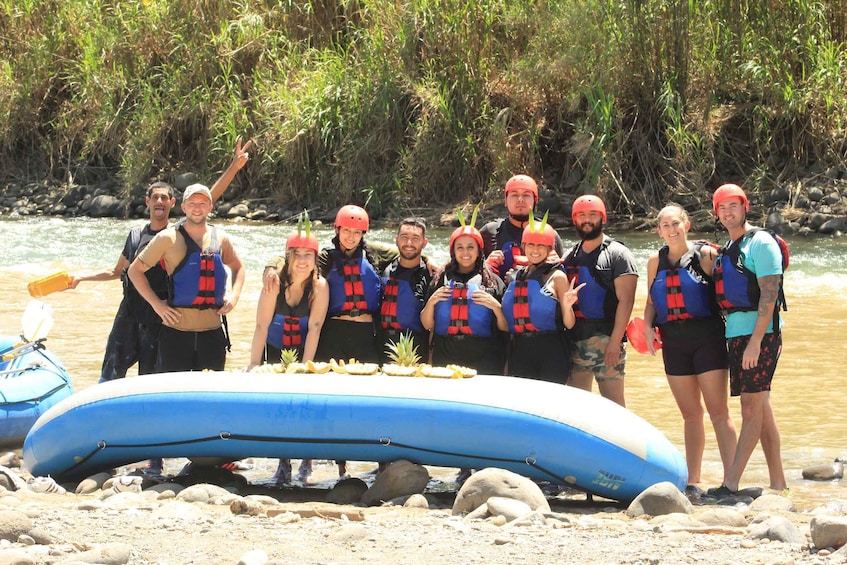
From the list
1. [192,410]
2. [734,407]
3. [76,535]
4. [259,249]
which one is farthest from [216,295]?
[259,249]

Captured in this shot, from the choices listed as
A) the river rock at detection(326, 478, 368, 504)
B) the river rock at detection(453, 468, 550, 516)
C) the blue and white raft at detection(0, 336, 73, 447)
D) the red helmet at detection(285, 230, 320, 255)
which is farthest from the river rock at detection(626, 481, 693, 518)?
the blue and white raft at detection(0, 336, 73, 447)

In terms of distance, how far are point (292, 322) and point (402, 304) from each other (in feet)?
1.68

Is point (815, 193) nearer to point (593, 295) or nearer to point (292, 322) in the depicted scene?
point (593, 295)

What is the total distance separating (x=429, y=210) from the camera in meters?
15.6

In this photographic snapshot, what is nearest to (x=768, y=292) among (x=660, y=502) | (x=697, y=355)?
(x=697, y=355)

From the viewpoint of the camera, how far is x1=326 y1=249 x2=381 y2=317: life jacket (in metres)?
5.66

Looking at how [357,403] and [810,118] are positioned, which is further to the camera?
[810,118]

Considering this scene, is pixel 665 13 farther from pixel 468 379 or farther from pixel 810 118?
pixel 468 379

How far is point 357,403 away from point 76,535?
4.28 ft

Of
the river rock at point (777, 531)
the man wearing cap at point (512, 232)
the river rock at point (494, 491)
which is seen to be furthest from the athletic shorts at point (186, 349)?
the river rock at point (777, 531)

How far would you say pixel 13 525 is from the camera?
392 cm

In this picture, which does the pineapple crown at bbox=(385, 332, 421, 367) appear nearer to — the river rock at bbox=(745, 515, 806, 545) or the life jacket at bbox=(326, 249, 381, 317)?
the life jacket at bbox=(326, 249, 381, 317)

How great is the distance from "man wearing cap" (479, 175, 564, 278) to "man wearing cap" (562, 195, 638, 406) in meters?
0.29

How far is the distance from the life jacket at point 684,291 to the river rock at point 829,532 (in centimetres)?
143
